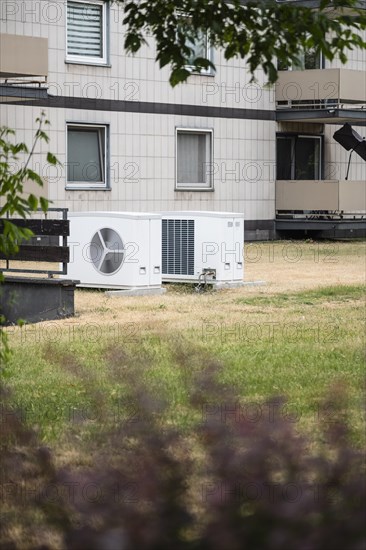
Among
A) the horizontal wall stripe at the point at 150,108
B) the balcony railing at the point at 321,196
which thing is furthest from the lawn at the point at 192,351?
the balcony railing at the point at 321,196

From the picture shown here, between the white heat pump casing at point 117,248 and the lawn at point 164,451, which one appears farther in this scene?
the white heat pump casing at point 117,248

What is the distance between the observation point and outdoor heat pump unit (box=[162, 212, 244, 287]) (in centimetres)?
1705

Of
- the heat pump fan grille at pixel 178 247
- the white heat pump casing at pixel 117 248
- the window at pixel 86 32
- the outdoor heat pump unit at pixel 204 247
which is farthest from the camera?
the window at pixel 86 32

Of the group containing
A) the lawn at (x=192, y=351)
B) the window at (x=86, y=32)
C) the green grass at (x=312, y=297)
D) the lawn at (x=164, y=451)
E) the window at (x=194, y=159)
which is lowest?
the green grass at (x=312, y=297)

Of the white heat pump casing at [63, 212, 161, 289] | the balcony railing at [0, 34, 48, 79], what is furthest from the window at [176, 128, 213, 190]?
the white heat pump casing at [63, 212, 161, 289]

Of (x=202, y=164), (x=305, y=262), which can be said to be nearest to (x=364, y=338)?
(x=305, y=262)

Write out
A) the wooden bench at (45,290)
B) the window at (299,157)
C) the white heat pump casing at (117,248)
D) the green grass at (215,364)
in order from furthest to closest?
the window at (299,157) < the white heat pump casing at (117,248) < the wooden bench at (45,290) < the green grass at (215,364)

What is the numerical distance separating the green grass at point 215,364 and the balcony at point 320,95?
17.7 metres

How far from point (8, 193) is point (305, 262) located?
61.2 feet

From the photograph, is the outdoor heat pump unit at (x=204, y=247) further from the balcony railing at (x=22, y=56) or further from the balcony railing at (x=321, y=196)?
the balcony railing at (x=321, y=196)

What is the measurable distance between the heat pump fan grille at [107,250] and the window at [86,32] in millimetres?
12771

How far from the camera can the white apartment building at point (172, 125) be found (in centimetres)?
2734

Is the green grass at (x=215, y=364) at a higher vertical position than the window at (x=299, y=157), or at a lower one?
lower

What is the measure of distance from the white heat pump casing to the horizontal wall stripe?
11.4m
